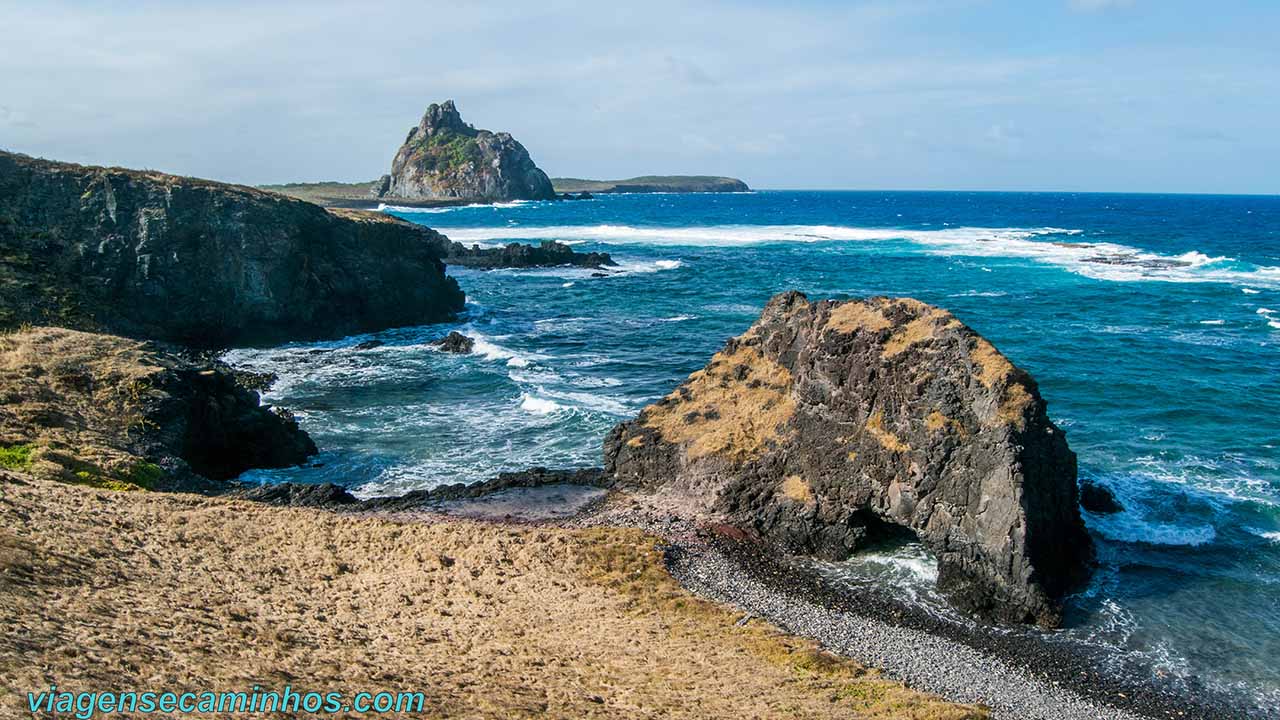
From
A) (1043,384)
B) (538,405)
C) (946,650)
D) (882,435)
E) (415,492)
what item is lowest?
(946,650)

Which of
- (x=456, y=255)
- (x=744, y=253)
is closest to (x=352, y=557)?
(x=456, y=255)

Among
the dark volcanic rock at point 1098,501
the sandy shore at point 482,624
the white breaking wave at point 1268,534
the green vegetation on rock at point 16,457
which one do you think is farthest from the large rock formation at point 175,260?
the white breaking wave at point 1268,534

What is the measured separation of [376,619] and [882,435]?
13938mm

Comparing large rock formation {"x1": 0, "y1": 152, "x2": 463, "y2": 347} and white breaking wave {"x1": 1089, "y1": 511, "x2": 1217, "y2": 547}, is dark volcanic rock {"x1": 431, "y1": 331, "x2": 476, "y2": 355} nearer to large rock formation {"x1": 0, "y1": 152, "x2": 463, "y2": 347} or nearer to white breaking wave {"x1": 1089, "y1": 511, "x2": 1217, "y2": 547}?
large rock formation {"x1": 0, "y1": 152, "x2": 463, "y2": 347}

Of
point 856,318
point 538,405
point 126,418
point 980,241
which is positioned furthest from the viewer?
point 980,241

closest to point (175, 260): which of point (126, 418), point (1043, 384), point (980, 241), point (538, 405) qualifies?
point (538, 405)

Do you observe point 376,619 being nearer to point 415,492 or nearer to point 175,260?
point 415,492

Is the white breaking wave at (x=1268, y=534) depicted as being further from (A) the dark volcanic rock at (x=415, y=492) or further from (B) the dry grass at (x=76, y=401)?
(B) the dry grass at (x=76, y=401)

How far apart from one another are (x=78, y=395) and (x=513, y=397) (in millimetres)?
17580

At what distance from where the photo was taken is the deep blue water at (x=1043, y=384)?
23.4 metres

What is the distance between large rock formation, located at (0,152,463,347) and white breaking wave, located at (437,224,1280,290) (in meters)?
62.9

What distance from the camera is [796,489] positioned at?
25.8 metres

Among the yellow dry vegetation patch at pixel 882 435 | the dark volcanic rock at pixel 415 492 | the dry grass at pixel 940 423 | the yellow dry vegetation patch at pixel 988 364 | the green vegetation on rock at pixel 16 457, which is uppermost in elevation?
the yellow dry vegetation patch at pixel 988 364

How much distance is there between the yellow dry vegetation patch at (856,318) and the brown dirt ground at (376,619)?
8.88 metres
